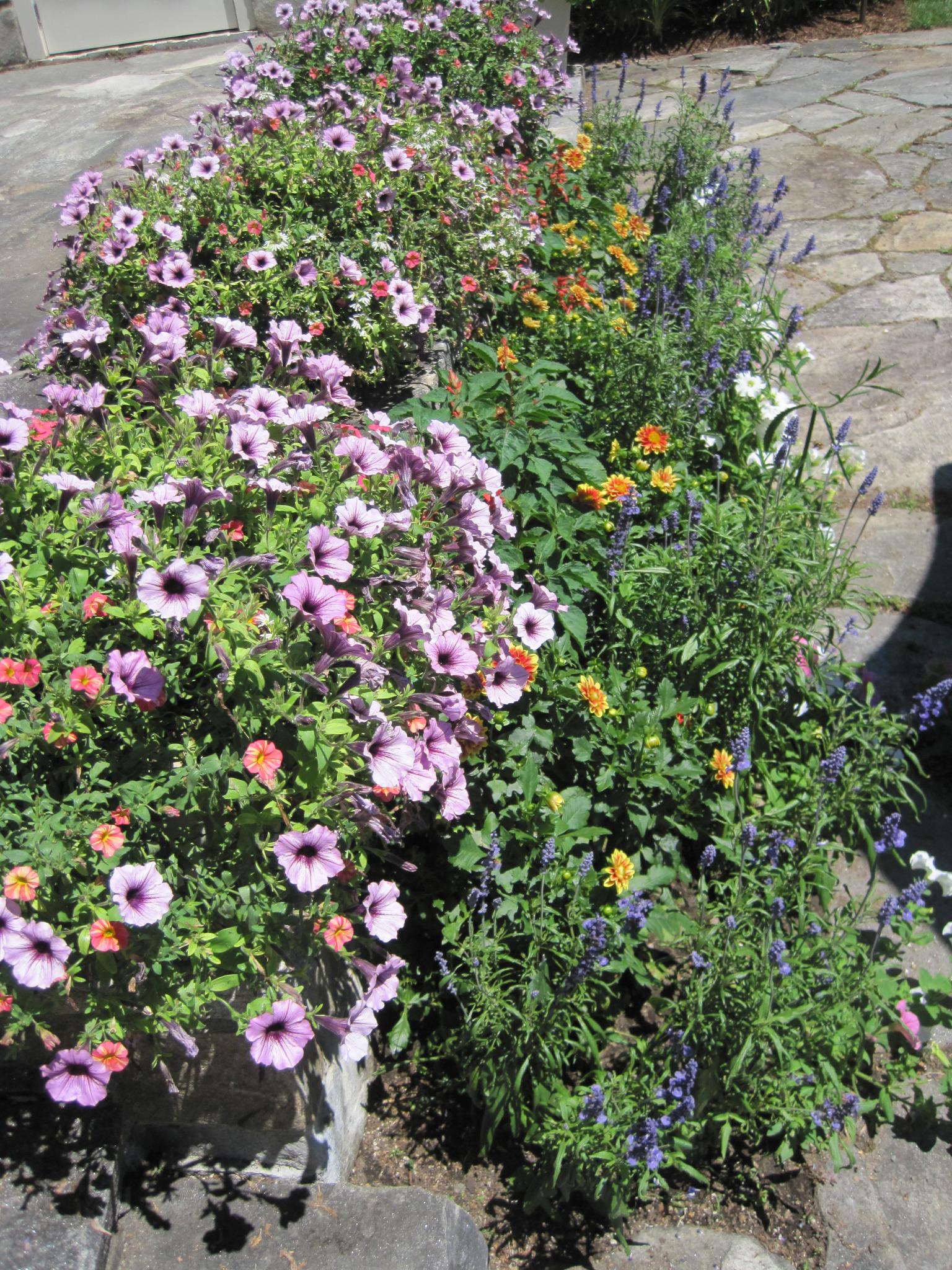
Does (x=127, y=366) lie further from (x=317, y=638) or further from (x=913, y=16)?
(x=913, y=16)

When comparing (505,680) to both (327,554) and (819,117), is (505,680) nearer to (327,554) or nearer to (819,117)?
(327,554)

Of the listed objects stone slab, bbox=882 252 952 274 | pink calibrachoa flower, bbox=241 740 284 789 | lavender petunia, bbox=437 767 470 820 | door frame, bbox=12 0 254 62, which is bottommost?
stone slab, bbox=882 252 952 274

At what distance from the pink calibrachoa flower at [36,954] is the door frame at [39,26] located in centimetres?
783

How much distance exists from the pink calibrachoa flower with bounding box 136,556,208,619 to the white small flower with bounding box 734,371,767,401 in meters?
2.34

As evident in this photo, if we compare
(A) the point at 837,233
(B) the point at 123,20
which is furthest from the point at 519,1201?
(B) the point at 123,20

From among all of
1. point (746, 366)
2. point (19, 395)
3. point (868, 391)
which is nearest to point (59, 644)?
point (19, 395)

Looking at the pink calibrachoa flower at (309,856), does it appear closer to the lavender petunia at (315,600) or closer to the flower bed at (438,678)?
the flower bed at (438,678)

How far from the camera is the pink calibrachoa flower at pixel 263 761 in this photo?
1670 mm

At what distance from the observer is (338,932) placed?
1.82 m

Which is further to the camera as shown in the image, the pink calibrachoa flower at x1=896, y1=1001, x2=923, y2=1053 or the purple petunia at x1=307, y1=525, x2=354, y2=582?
the pink calibrachoa flower at x1=896, y1=1001, x2=923, y2=1053

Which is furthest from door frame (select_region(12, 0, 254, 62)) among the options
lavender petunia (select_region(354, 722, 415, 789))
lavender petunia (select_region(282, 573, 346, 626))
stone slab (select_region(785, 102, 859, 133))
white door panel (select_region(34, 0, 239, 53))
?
lavender petunia (select_region(354, 722, 415, 789))

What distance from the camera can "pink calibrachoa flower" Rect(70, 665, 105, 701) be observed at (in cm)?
170

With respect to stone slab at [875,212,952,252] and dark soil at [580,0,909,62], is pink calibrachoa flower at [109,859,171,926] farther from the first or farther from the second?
dark soil at [580,0,909,62]

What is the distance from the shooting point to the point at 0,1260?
179 cm
